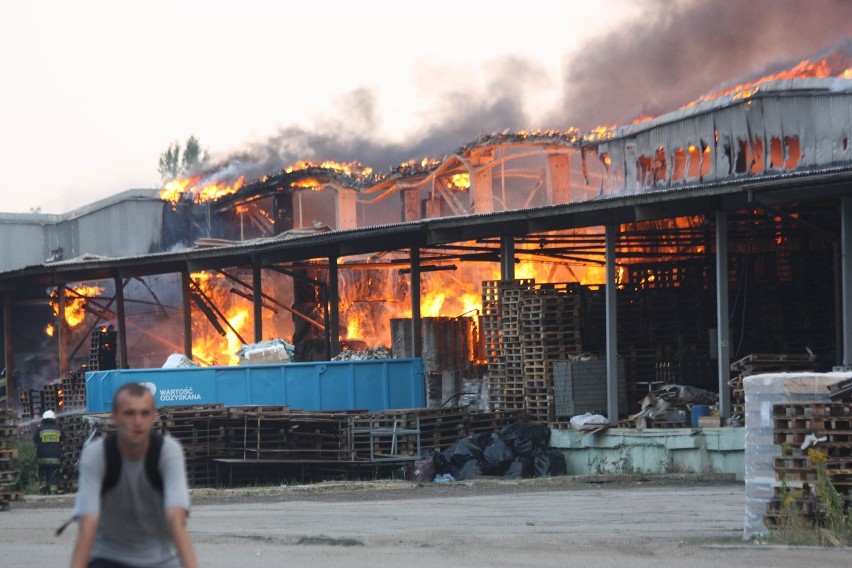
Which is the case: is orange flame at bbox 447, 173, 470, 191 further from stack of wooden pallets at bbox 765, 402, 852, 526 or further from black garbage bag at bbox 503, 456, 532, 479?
stack of wooden pallets at bbox 765, 402, 852, 526

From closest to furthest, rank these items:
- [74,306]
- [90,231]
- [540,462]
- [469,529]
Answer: [469,529], [540,462], [74,306], [90,231]

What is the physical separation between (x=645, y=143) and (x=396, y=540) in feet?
62.4

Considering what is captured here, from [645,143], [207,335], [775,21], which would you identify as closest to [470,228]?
[645,143]

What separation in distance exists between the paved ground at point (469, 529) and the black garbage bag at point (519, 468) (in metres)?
2.12

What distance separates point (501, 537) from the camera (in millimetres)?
13219

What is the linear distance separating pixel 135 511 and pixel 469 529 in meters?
8.63

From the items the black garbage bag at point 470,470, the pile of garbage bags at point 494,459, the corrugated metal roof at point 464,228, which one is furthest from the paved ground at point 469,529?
the corrugated metal roof at point 464,228

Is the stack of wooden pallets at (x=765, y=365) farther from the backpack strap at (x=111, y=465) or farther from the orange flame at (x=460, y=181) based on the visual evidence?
the orange flame at (x=460, y=181)

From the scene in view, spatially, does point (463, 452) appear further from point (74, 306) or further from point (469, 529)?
point (74, 306)

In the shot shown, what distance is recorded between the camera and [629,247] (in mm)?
29719

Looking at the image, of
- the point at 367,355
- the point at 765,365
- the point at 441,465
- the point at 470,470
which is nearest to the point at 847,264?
the point at 765,365

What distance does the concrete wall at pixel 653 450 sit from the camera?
21.5 metres

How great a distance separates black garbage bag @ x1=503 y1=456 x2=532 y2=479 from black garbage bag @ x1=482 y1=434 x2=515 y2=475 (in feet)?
0.30

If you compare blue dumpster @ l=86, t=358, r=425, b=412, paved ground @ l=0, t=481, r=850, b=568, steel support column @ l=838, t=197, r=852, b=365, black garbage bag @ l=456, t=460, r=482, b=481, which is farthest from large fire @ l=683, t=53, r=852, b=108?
paved ground @ l=0, t=481, r=850, b=568
